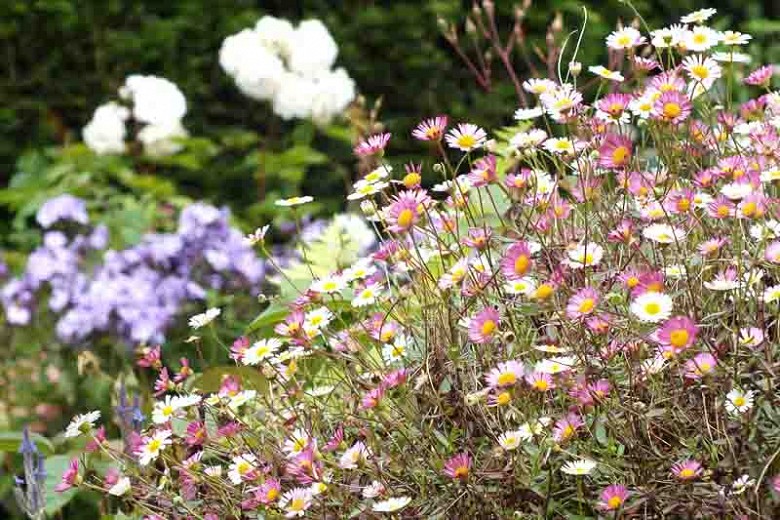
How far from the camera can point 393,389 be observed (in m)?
1.39

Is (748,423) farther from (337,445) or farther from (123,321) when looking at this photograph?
(123,321)

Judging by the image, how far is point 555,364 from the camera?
1276 mm

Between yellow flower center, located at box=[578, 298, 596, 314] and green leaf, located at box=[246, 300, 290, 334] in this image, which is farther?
green leaf, located at box=[246, 300, 290, 334]

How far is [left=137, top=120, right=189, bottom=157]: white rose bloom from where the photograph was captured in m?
4.96

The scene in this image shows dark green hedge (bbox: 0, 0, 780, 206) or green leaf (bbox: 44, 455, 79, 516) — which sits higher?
green leaf (bbox: 44, 455, 79, 516)

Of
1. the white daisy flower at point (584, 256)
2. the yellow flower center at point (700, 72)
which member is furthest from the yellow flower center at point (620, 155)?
the yellow flower center at point (700, 72)

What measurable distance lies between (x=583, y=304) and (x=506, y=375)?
0.36ft

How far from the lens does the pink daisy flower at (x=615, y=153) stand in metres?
1.34

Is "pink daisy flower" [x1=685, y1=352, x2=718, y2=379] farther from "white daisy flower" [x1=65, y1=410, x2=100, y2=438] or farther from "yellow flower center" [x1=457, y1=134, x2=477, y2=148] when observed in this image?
"white daisy flower" [x1=65, y1=410, x2=100, y2=438]

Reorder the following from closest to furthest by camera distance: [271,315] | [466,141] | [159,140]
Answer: [466,141] → [271,315] → [159,140]

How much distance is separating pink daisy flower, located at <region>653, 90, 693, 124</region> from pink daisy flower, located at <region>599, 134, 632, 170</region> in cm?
5

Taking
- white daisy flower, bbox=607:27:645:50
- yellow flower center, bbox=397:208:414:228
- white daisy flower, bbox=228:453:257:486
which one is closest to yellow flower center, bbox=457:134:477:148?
yellow flower center, bbox=397:208:414:228

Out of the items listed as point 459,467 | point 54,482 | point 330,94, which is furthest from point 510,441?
point 330,94

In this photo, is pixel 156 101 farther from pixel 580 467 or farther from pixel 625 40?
pixel 580 467
